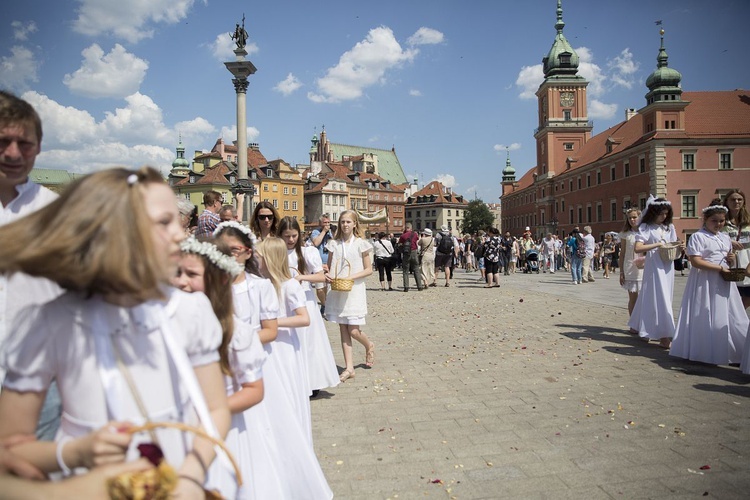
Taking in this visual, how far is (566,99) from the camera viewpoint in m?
81.3

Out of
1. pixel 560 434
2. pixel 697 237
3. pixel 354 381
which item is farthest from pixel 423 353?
pixel 697 237

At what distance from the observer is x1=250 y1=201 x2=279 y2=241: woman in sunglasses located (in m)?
5.87

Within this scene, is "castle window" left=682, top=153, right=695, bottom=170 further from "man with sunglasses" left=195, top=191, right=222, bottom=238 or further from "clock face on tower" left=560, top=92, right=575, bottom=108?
"man with sunglasses" left=195, top=191, right=222, bottom=238

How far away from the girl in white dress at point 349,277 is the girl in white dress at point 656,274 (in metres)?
4.44

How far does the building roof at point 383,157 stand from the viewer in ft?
415

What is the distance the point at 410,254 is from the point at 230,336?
55.8 feet

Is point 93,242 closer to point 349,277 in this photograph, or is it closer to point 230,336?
point 230,336

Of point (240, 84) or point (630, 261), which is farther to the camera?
point (240, 84)

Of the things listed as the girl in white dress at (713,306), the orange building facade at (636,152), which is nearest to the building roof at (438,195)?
the orange building facade at (636,152)

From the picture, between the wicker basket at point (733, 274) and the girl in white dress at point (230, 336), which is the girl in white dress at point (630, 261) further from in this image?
the girl in white dress at point (230, 336)

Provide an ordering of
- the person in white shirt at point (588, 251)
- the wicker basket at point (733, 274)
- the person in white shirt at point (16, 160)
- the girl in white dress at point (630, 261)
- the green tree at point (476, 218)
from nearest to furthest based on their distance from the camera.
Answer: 1. the person in white shirt at point (16, 160)
2. the wicker basket at point (733, 274)
3. the girl in white dress at point (630, 261)
4. the person in white shirt at point (588, 251)
5. the green tree at point (476, 218)

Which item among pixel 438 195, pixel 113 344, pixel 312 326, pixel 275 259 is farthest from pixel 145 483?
pixel 438 195

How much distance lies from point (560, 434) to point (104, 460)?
14.0ft

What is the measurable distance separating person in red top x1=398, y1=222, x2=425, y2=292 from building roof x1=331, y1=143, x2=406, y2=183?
10712cm
